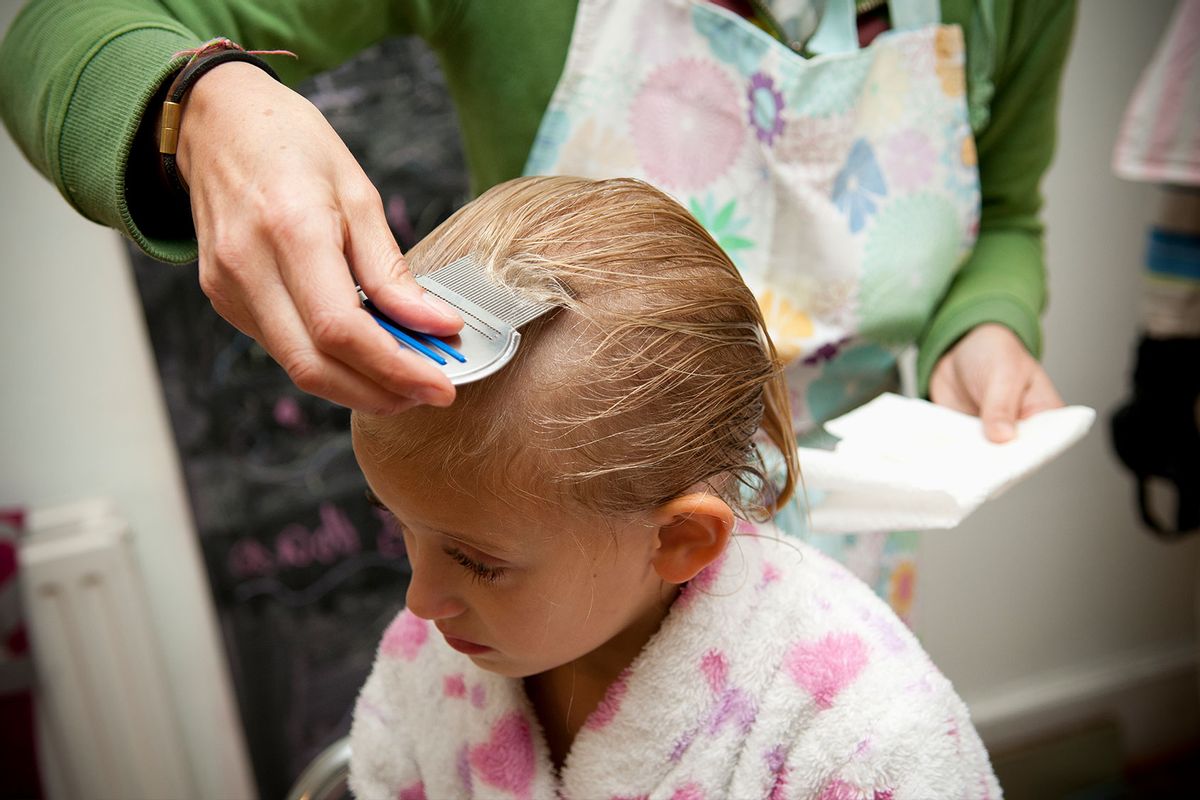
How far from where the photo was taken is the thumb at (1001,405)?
2.42ft

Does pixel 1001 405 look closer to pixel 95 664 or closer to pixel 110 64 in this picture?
pixel 110 64

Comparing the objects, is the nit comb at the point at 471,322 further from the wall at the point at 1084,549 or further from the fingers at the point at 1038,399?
the wall at the point at 1084,549

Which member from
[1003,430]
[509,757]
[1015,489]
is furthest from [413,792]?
[1015,489]

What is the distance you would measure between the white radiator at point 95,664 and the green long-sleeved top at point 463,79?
68 centimetres

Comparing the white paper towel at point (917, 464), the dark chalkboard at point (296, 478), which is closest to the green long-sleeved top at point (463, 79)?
the white paper towel at point (917, 464)

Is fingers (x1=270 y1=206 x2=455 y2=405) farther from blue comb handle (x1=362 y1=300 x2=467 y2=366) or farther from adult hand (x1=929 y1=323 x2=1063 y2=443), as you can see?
adult hand (x1=929 y1=323 x2=1063 y2=443)

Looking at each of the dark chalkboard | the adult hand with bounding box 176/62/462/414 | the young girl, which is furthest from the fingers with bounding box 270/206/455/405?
the dark chalkboard

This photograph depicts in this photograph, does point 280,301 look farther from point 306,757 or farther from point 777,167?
point 306,757

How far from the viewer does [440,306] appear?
437mm

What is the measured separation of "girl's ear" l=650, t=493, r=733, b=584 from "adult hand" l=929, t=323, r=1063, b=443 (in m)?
0.27

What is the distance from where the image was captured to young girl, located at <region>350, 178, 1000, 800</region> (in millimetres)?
533

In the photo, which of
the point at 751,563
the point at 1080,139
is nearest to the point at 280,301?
the point at 751,563

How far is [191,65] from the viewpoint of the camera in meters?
0.49

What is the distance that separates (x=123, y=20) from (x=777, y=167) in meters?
0.48
